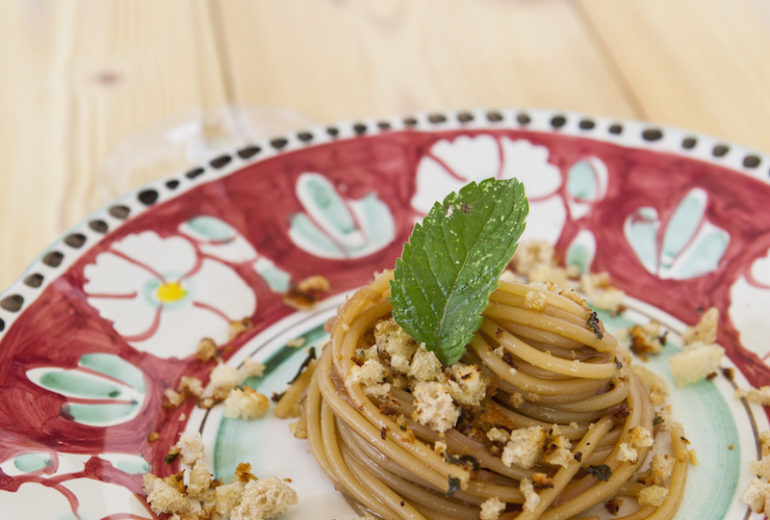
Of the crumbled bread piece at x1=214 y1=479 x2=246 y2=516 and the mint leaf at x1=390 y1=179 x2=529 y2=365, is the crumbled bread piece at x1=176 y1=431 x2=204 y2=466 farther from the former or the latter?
the mint leaf at x1=390 y1=179 x2=529 y2=365

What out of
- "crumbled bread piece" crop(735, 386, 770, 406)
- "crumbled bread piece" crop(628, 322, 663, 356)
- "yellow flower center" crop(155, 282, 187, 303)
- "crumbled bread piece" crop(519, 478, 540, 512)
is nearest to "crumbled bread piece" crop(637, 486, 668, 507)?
"crumbled bread piece" crop(519, 478, 540, 512)

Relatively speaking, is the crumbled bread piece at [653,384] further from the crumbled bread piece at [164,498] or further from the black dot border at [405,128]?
the crumbled bread piece at [164,498]

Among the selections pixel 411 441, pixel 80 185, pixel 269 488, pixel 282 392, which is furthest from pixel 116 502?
pixel 80 185

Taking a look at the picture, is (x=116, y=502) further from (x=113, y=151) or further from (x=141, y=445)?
(x=113, y=151)

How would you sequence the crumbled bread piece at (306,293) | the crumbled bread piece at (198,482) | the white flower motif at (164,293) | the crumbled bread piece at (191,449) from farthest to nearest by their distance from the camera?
the crumbled bread piece at (306,293) < the white flower motif at (164,293) < the crumbled bread piece at (191,449) < the crumbled bread piece at (198,482)

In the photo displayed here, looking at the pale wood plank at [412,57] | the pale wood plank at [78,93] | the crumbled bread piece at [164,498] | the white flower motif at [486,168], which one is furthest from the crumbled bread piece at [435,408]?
the pale wood plank at [412,57]

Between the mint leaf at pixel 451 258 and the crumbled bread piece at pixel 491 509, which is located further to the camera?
the mint leaf at pixel 451 258
